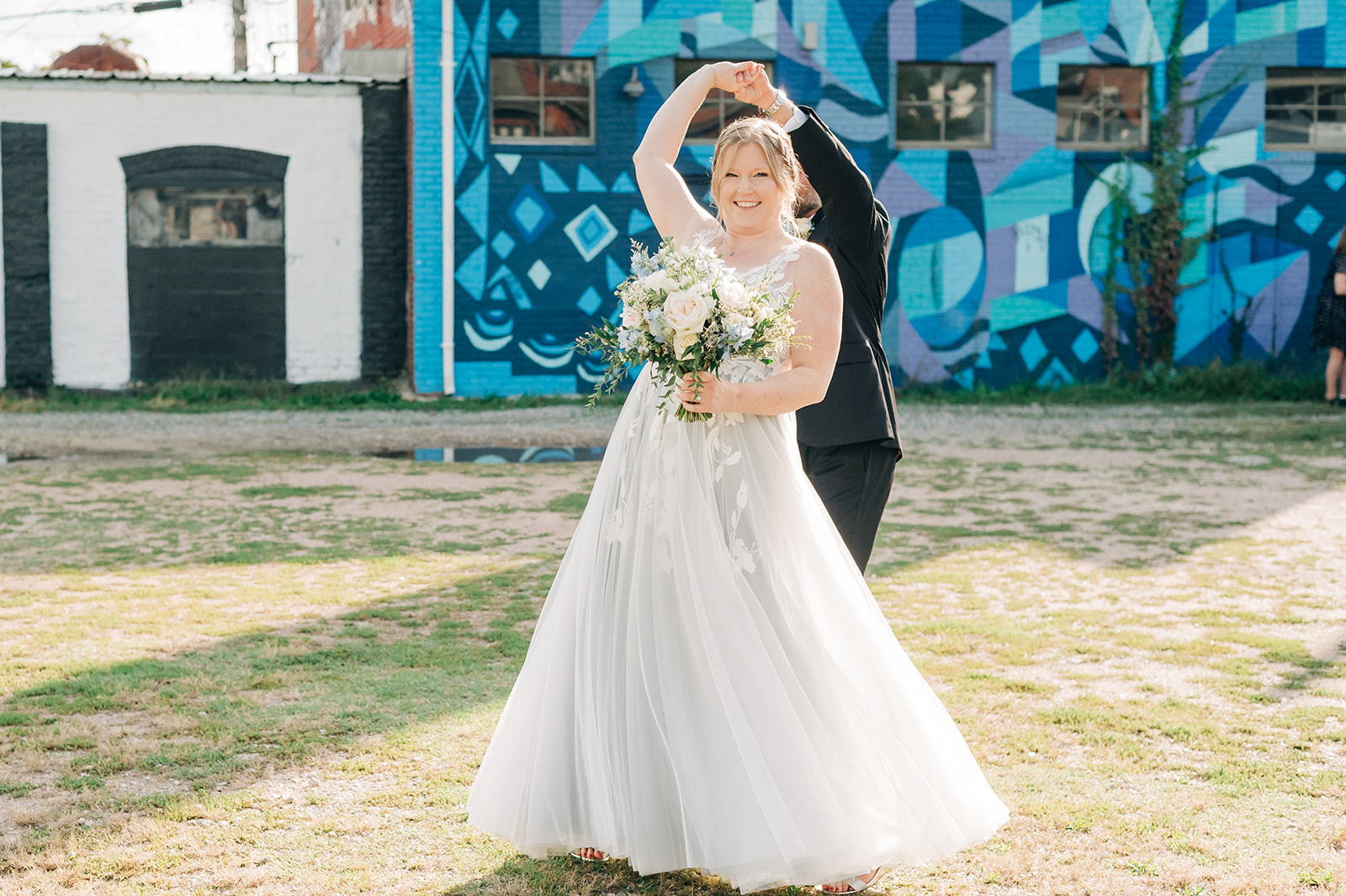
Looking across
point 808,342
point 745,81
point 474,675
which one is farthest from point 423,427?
point 808,342

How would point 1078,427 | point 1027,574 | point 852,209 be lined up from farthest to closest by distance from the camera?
1. point 1078,427
2. point 1027,574
3. point 852,209

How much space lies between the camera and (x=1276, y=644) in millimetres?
5266

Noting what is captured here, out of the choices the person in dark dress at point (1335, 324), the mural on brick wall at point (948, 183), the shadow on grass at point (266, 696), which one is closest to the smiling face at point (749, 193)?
the shadow on grass at point (266, 696)

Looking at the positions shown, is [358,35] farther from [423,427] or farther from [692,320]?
[692,320]

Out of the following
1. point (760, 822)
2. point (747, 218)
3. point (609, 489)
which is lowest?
point (760, 822)

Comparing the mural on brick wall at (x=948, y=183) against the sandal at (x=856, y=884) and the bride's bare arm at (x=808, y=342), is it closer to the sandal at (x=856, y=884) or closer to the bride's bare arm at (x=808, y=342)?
the bride's bare arm at (x=808, y=342)

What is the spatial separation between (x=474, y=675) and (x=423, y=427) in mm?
8645

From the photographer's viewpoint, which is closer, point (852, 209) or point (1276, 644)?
point (852, 209)

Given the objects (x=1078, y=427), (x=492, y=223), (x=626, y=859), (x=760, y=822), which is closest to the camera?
(x=760, y=822)

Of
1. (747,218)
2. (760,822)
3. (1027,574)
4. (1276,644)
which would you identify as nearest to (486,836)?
(760,822)

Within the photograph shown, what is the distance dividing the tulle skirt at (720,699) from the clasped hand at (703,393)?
15cm

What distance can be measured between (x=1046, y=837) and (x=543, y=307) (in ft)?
42.7

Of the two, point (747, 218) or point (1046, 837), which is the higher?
point (747, 218)

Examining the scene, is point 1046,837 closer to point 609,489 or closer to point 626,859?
point 626,859
